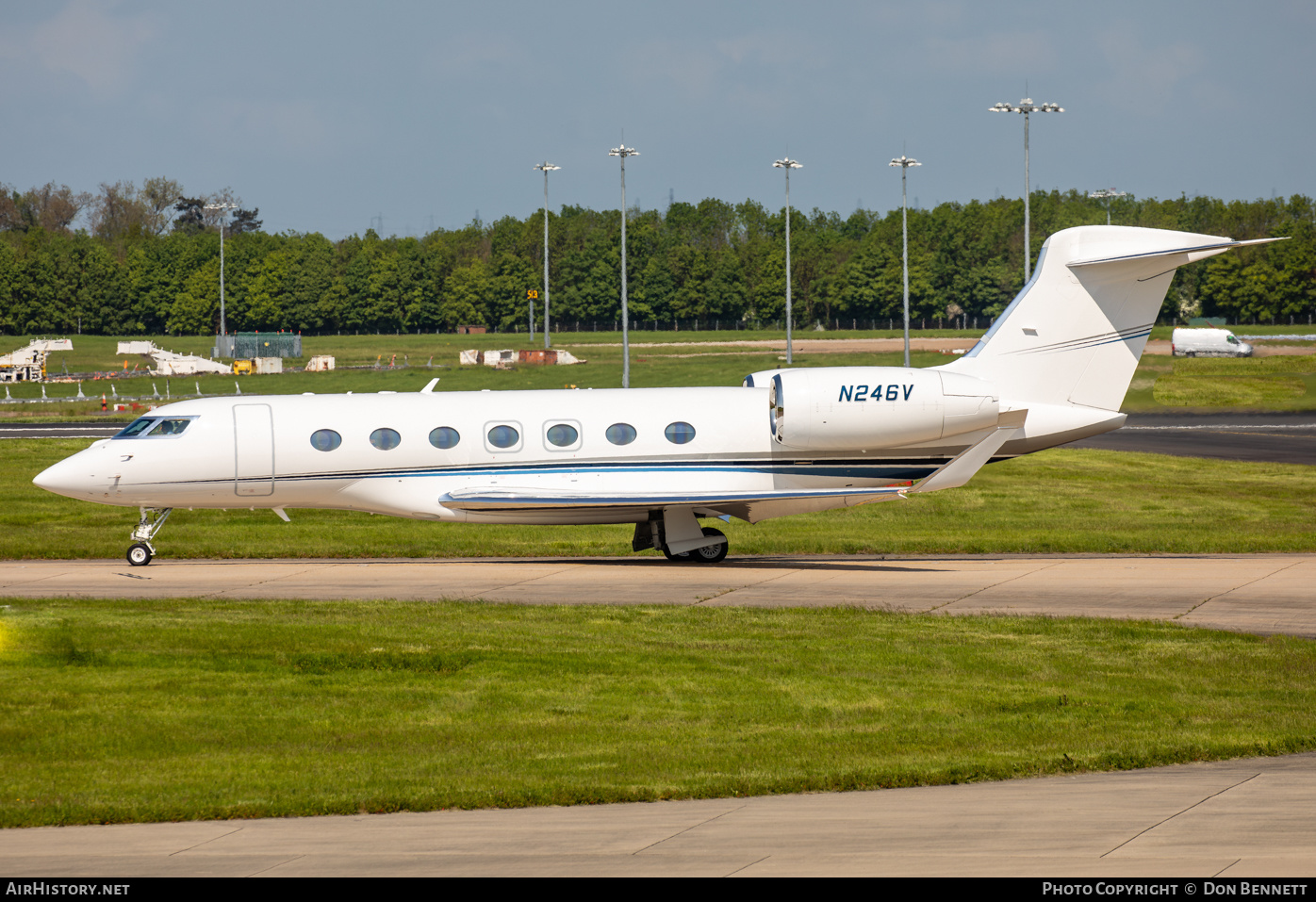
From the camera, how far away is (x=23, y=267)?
130m

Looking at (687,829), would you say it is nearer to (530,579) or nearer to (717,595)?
(717,595)

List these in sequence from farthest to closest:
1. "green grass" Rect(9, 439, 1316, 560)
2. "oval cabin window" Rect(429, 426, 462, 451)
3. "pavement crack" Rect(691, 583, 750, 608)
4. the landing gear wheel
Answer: "green grass" Rect(9, 439, 1316, 560)
the landing gear wheel
"oval cabin window" Rect(429, 426, 462, 451)
"pavement crack" Rect(691, 583, 750, 608)

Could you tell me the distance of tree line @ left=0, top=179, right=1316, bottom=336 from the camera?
13025 centimetres

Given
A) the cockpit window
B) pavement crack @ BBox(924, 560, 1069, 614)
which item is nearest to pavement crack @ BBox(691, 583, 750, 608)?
pavement crack @ BBox(924, 560, 1069, 614)

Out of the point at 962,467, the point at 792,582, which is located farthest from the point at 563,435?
the point at 962,467

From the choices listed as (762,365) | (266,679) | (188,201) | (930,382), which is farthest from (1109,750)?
(188,201)

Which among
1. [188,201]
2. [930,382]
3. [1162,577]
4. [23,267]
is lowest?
[1162,577]

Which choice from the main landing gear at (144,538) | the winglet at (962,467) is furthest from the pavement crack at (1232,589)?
the main landing gear at (144,538)

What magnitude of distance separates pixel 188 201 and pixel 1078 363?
190 meters

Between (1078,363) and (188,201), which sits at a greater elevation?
(188,201)

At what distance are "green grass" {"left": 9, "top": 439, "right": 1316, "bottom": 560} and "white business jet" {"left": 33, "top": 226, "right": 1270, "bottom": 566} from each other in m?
2.68

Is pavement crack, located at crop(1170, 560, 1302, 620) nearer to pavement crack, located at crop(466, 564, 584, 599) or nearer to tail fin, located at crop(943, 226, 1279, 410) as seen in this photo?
tail fin, located at crop(943, 226, 1279, 410)

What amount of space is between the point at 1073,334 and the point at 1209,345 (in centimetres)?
7463
